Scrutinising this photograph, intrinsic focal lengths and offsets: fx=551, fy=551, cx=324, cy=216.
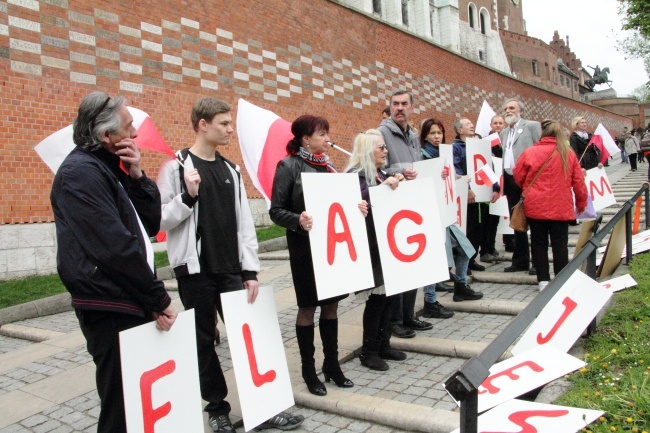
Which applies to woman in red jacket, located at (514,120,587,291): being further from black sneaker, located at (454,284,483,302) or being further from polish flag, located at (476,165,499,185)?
polish flag, located at (476,165,499,185)

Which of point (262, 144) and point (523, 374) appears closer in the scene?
point (523, 374)

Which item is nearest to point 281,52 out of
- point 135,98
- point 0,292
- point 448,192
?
point 135,98

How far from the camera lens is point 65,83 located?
9.77 m

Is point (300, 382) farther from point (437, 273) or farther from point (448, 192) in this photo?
point (448, 192)

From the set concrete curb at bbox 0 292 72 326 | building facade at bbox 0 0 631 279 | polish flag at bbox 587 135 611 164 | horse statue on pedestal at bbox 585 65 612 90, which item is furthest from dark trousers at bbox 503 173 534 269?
horse statue on pedestal at bbox 585 65 612 90

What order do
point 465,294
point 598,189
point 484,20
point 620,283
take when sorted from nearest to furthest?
point 620,283, point 465,294, point 598,189, point 484,20

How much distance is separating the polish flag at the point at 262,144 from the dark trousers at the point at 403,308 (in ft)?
5.24

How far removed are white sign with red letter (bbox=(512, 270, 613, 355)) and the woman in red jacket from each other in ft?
4.89

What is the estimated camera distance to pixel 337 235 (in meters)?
3.85

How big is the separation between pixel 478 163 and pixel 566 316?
3.05m

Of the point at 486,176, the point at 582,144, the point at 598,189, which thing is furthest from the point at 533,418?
the point at 582,144

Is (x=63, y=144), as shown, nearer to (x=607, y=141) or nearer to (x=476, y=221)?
(x=476, y=221)

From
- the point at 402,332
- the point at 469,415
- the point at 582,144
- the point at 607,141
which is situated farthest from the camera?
the point at 607,141

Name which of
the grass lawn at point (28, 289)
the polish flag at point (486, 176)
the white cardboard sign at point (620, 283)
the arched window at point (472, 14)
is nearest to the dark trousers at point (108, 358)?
the white cardboard sign at point (620, 283)
